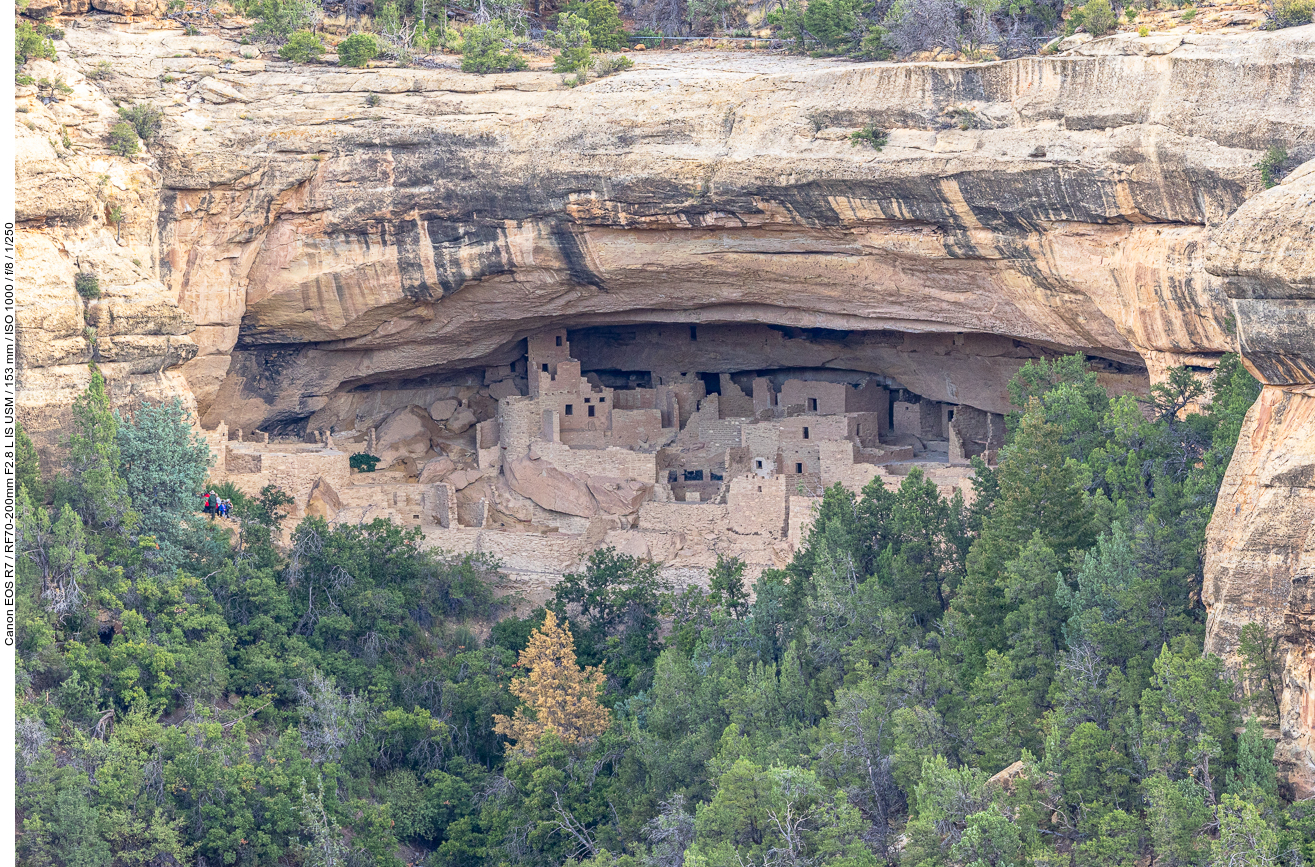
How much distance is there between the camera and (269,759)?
840 inches

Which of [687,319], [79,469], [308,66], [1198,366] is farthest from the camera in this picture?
[687,319]

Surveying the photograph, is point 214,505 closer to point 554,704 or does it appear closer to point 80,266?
point 80,266

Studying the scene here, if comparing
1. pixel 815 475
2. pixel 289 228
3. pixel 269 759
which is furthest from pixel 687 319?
pixel 269 759

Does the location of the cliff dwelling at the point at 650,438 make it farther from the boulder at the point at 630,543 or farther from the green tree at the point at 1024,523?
the green tree at the point at 1024,523

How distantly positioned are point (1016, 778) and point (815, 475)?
10970 mm

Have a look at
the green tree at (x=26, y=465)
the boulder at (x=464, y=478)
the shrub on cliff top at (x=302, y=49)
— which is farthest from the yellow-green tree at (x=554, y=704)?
the shrub on cliff top at (x=302, y=49)

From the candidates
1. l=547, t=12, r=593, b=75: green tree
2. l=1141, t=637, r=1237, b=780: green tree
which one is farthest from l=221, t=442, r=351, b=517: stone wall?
l=1141, t=637, r=1237, b=780: green tree

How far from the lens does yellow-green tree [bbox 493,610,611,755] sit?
22812 millimetres

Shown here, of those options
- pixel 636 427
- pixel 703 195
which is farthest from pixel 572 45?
pixel 636 427

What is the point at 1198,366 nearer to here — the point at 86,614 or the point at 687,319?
the point at 687,319

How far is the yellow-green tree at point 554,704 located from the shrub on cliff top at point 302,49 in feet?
31.3

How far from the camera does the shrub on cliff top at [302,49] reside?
86.2 ft

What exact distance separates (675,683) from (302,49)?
11651mm

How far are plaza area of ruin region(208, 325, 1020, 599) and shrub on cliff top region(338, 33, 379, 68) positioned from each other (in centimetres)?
599
